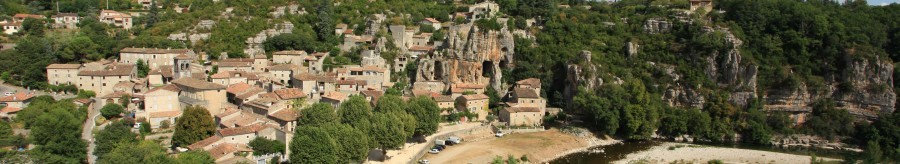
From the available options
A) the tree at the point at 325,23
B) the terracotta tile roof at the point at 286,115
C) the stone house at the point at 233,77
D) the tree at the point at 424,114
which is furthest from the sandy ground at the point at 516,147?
the tree at the point at 325,23

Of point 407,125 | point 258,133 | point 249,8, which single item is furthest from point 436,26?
point 258,133

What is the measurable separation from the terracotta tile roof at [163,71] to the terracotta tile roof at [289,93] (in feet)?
26.5

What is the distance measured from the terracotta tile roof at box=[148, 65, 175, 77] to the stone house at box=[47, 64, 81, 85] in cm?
460

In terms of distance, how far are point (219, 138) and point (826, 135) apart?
39924mm

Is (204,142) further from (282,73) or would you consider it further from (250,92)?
(282,73)

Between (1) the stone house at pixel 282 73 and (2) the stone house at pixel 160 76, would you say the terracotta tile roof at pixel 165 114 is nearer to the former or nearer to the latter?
(2) the stone house at pixel 160 76

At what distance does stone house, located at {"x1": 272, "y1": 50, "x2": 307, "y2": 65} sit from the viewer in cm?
4378

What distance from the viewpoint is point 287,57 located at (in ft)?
144

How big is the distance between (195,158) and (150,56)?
1977 centimetres

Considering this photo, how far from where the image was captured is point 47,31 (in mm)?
46906

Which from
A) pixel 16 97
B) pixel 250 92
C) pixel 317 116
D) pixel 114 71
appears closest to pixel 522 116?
pixel 317 116

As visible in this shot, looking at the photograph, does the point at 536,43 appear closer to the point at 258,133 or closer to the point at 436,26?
the point at 436,26

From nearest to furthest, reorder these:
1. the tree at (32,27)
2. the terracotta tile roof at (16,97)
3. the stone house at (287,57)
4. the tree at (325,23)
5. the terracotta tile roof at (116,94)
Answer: the terracotta tile roof at (16,97)
the terracotta tile roof at (116,94)
the stone house at (287,57)
the tree at (32,27)
the tree at (325,23)

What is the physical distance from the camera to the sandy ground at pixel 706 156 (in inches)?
1414
